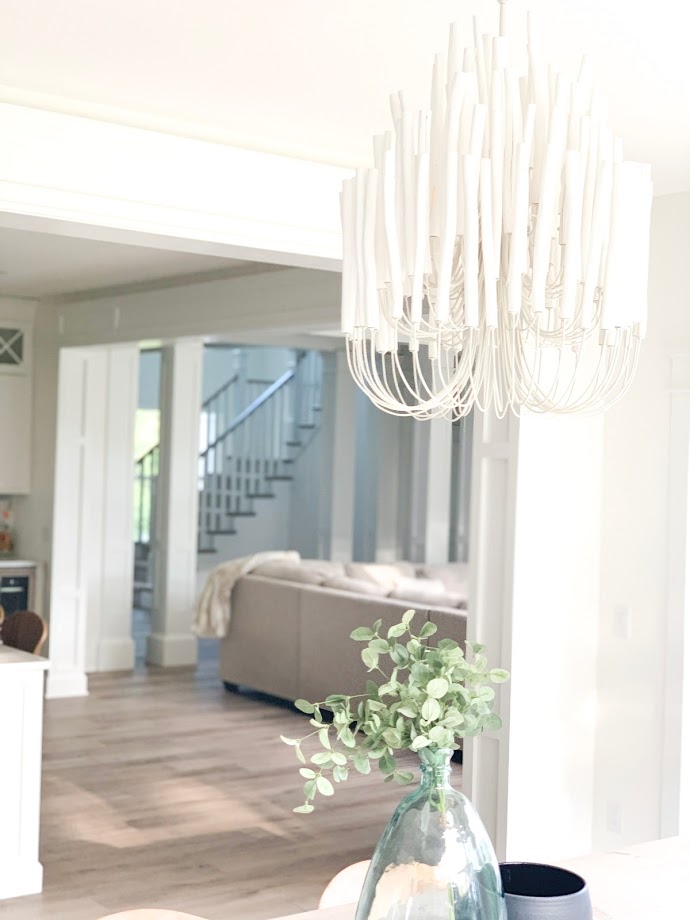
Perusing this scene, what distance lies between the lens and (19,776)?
4.62 m

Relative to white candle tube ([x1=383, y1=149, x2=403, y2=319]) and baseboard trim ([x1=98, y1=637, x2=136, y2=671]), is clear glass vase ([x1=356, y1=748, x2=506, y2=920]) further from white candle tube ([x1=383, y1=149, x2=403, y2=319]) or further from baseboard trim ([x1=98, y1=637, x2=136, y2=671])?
baseboard trim ([x1=98, y1=637, x2=136, y2=671])

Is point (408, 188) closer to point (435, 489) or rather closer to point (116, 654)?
point (116, 654)

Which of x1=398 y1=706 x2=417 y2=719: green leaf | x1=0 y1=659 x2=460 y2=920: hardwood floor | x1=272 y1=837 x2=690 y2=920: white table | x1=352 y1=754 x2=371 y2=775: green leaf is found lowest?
x1=0 y1=659 x2=460 y2=920: hardwood floor

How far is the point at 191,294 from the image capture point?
23.8 feet

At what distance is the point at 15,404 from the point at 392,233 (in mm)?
7666

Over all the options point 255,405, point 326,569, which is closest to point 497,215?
point 326,569

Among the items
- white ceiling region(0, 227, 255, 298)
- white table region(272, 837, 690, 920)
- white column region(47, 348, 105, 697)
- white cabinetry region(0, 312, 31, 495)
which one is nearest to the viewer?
white table region(272, 837, 690, 920)

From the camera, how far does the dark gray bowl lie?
1.79 metres

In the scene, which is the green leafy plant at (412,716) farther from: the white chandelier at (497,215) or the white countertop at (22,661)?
the white countertop at (22,661)

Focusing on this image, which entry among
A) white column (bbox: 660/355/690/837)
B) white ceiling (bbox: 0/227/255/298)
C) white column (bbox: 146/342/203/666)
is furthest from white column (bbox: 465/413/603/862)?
white column (bbox: 146/342/203/666)

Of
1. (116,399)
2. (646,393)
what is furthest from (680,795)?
(116,399)

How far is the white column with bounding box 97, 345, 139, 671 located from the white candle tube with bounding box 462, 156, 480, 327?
7405 mm

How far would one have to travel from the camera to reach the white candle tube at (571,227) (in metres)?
1.70

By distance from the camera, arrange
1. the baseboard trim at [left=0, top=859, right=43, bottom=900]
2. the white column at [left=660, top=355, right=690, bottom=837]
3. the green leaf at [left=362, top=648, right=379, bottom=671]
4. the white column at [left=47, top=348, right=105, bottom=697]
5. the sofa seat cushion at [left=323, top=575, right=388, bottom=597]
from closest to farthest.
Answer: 1. the green leaf at [left=362, top=648, right=379, bottom=671]
2. the white column at [left=660, top=355, right=690, bottom=837]
3. the baseboard trim at [left=0, top=859, right=43, bottom=900]
4. the sofa seat cushion at [left=323, top=575, right=388, bottom=597]
5. the white column at [left=47, top=348, right=105, bottom=697]
